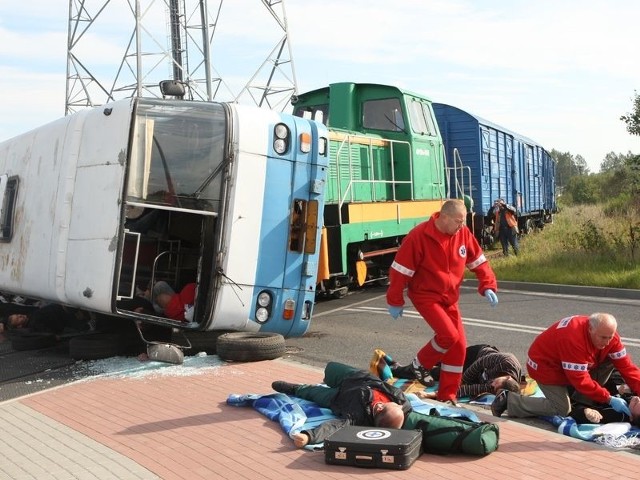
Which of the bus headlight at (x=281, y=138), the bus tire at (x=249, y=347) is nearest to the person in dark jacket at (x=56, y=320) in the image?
the bus tire at (x=249, y=347)

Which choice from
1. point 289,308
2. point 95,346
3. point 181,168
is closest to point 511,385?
point 289,308

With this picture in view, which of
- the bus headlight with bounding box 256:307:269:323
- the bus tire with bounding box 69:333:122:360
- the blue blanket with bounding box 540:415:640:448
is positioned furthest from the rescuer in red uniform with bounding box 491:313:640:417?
the bus tire with bounding box 69:333:122:360

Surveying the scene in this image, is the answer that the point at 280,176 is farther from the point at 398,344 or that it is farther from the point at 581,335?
the point at 581,335

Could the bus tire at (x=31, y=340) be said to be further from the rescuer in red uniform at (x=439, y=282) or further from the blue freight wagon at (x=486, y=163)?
the blue freight wagon at (x=486, y=163)

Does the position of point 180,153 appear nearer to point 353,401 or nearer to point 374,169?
point 353,401

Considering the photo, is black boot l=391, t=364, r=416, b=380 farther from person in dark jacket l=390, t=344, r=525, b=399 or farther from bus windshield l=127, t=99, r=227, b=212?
bus windshield l=127, t=99, r=227, b=212

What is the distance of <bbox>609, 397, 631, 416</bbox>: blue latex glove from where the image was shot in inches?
216

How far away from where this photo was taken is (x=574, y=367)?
5.38 meters

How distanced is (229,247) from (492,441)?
352cm

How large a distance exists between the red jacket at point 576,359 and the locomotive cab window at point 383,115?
8.08m

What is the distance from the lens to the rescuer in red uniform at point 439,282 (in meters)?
6.18

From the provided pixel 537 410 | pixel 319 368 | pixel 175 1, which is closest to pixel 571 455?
pixel 537 410

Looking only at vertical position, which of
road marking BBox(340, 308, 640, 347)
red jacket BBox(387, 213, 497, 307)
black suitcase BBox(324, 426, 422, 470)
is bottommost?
black suitcase BBox(324, 426, 422, 470)

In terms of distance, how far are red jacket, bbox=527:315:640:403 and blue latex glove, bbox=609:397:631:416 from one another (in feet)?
0.22
